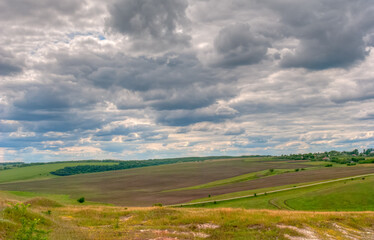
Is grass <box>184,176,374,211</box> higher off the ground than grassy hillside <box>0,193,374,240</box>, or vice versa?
grassy hillside <box>0,193,374,240</box>

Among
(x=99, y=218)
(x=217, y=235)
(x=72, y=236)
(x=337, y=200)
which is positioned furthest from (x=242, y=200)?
(x=72, y=236)

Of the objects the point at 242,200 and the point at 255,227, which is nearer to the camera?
the point at 255,227

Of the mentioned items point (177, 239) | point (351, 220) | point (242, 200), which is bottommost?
point (242, 200)

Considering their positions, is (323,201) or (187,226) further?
(323,201)

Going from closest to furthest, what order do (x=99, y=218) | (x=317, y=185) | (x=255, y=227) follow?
(x=255, y=227), (x=99, y=218), (x=317, y=185)

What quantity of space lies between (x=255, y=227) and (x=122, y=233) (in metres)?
13.5

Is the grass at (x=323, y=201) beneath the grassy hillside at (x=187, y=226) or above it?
beneath

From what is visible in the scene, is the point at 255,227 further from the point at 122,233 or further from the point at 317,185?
the point at 317,185

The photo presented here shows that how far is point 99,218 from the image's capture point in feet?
119

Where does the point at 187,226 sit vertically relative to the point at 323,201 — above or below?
above

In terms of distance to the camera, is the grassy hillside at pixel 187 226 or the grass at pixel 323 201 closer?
the grassy hillside at pixel 187 226

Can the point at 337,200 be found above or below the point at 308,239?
below

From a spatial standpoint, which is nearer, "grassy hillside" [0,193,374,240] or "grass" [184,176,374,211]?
"grassy hillside" [0,193,374,240]

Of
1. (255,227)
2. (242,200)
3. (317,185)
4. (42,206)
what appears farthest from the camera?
(317,185)
